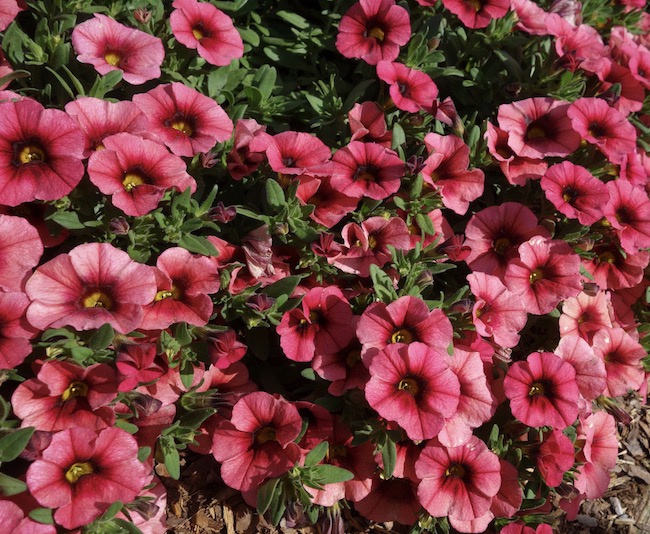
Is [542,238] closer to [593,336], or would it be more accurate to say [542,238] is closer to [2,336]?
[593,336]

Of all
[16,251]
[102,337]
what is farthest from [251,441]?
[16,251]

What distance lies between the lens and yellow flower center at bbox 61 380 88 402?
86.5 inches

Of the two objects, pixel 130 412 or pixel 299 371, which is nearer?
pixel 130 412

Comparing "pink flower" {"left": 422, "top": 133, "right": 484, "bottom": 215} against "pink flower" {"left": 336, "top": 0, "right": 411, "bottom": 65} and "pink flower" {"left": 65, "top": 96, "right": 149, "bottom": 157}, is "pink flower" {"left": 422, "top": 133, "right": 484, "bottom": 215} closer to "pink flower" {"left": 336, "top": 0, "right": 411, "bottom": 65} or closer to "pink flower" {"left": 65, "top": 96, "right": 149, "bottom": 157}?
"pink flower" {"left": 336, "top": 0, "right": 411, "bottom": 65}

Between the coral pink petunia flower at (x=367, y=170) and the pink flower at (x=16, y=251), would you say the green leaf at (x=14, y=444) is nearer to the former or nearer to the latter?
the pink flower at (x=16, y=251)

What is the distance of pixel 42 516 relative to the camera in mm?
1963

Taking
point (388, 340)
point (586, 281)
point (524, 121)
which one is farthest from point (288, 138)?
point (586, 281)

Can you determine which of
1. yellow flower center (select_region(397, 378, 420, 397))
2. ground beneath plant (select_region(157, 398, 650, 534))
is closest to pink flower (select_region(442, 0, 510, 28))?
yellow flower center (select_region(397, 378, 420, 397))

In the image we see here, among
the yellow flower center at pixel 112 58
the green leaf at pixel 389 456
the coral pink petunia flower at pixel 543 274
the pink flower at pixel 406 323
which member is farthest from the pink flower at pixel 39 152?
the coral pink petunia flower at pixel 543 274

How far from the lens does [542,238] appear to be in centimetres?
284

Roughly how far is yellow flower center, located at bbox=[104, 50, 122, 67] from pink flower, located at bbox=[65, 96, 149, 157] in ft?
1.25

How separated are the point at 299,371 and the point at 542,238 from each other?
4.03 feet

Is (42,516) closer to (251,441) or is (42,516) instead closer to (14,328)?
(14,328)

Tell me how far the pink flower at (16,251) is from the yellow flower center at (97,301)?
8.0 inches
